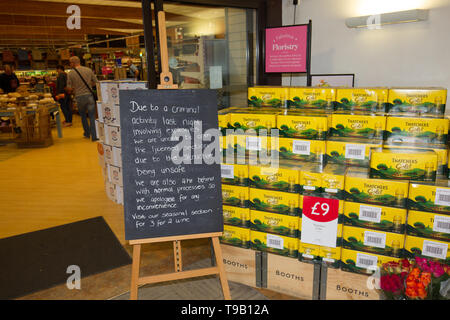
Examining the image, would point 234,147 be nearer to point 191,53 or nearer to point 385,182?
point 385,182

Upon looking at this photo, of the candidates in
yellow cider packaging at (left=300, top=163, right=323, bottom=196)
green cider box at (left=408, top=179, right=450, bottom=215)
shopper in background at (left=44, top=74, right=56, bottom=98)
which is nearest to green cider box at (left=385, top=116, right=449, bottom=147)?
green cider box at (left=408, top=179, right=450, bottom=215)

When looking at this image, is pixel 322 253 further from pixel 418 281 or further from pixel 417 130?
pixel 417 130

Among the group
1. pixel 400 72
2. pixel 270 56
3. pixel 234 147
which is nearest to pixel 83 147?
pixel 270 56

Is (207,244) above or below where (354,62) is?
below

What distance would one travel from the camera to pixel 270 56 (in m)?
4.10

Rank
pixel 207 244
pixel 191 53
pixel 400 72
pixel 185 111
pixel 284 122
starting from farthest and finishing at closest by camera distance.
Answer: pixel 191 53, pixel 400 72, pixel 207 244, pixel 284 122, pixel 185 111

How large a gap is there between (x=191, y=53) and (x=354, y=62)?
6.44ft

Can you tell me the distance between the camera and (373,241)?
222 cm

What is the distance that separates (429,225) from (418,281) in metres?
0.39

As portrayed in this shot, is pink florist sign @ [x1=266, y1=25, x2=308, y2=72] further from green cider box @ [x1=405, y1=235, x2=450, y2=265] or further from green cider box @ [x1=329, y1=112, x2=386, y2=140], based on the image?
green cider box @ [x1=405, y1=235, x2=450, y2=265]

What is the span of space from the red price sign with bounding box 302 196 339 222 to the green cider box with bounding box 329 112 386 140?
535 mm

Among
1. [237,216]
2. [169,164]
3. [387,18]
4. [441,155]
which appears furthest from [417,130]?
[387,18]

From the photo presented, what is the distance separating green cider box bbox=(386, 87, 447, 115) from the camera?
238cm

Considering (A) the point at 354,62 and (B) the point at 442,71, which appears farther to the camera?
(A) the point at 354,62
